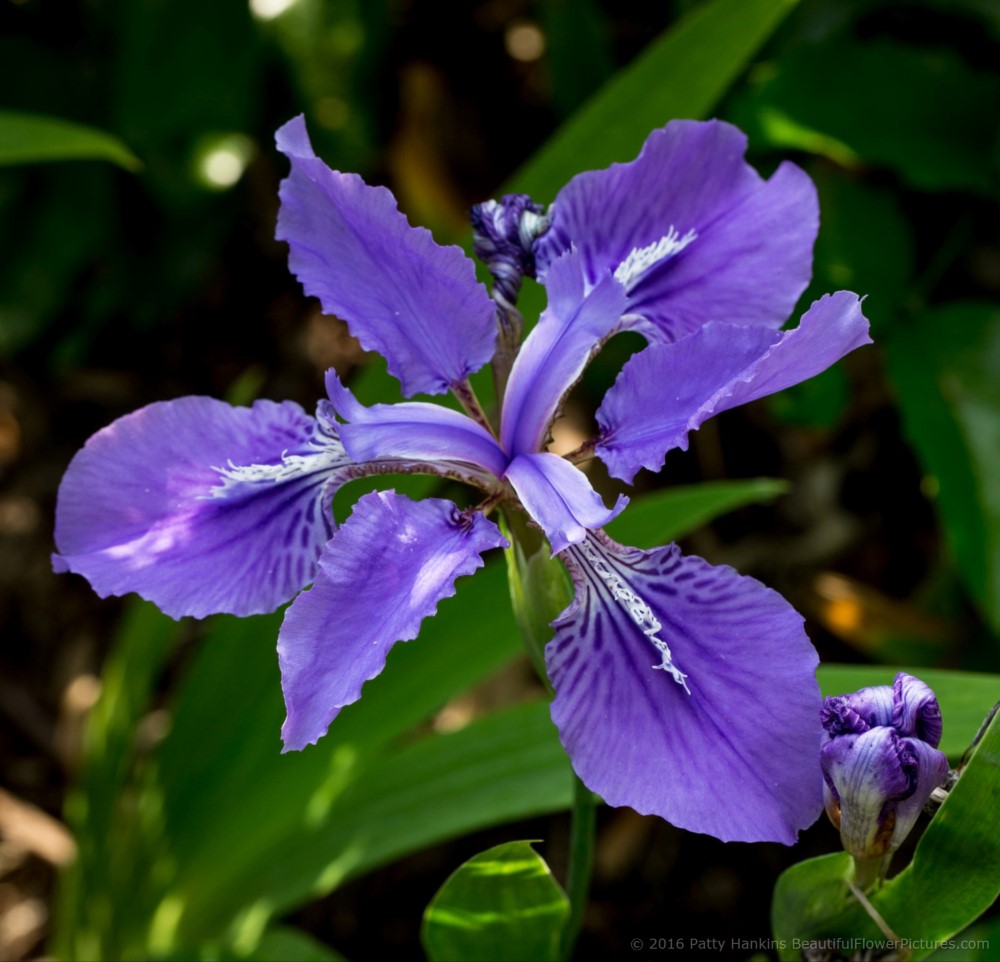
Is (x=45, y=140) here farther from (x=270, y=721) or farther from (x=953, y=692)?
(x=953, y=692)

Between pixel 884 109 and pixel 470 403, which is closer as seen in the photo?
pixel 470 403

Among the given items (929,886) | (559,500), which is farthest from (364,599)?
(929,886)

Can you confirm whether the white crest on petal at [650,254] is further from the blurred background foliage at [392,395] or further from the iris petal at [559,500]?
the blurred background foliage at [392,395]

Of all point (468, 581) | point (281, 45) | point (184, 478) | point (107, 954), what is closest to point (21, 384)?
point (281, 45)

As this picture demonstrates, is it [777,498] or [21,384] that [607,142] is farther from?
[21,384]

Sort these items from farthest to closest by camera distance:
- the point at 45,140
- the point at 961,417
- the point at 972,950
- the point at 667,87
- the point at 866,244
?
the point at 866,244 < the point at 961,417 < the point at 667,87 < the point at 45,140 < the point at 972,950

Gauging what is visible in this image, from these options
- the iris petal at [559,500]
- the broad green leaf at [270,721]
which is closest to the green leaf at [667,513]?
the broad green leaf at [270,721]
